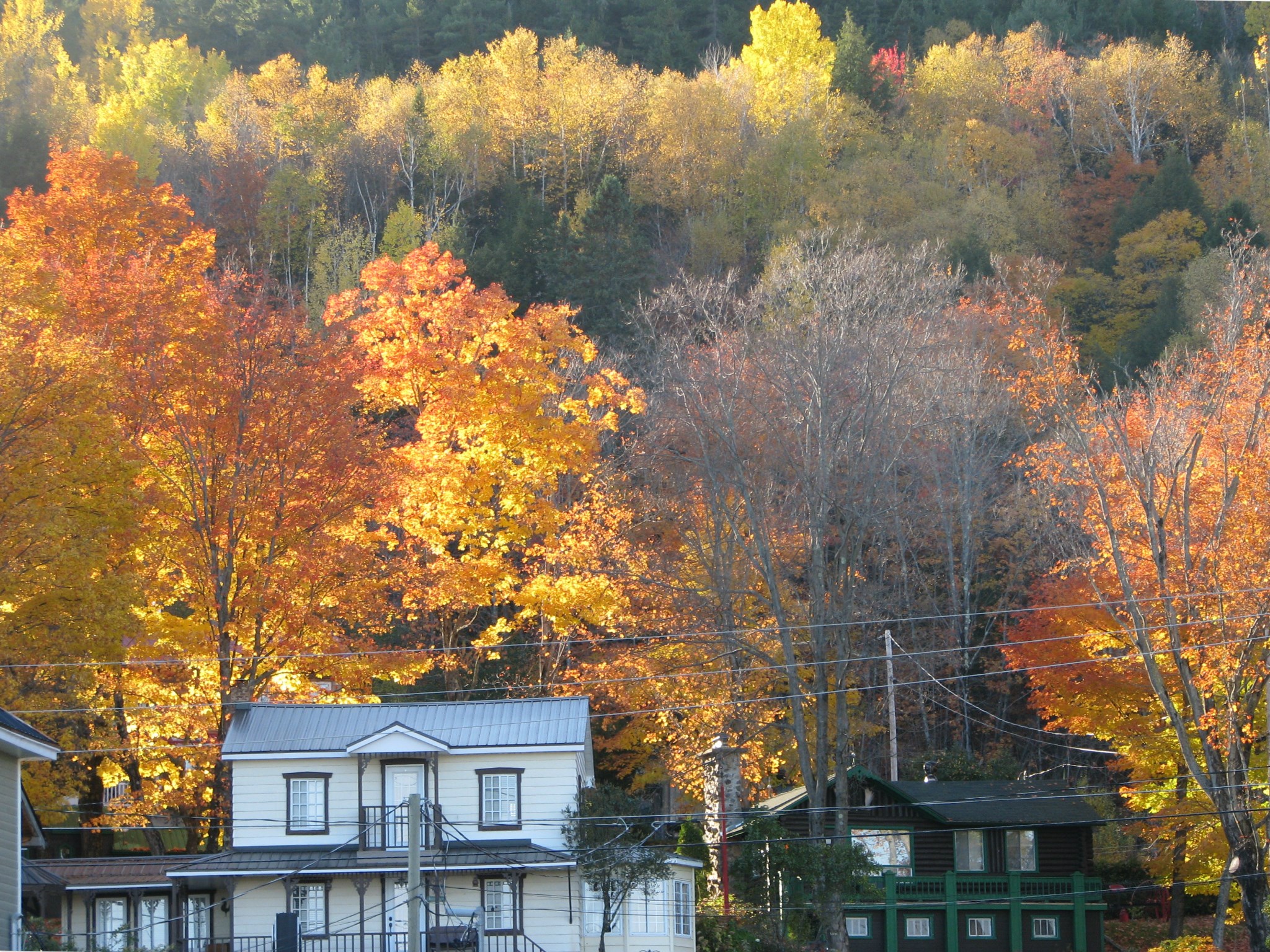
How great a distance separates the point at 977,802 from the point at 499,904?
16.2 m

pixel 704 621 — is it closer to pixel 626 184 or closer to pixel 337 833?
pixel 337 833

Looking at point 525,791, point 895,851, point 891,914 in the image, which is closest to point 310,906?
point 525,791

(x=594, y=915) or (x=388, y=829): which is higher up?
(x=388, y=829)

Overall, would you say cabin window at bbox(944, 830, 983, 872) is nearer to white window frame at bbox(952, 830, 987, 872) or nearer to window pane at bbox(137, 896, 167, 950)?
white window frame at bbox(952, 830, 987, 872)

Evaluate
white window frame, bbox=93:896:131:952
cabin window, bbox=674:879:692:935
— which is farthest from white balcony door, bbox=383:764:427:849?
white window frame, bbox=93:896:131:952

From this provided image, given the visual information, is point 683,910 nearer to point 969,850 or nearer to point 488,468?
point 969,850

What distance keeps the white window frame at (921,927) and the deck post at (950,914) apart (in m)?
0.46

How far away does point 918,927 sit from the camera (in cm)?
4575

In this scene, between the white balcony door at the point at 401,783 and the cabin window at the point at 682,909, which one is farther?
the cabin window at the point at 682,909

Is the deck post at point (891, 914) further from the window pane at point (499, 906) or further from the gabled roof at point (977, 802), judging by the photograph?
the window pane at point (499, 906)

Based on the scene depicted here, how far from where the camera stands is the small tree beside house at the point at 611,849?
35531mm

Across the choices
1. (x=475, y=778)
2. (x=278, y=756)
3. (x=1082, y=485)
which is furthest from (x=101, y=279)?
(x=1082, y=485)

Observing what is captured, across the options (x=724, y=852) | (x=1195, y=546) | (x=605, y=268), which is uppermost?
(x=605, y=268)

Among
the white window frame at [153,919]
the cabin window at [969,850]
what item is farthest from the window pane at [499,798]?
the cabin window at [969,850]
